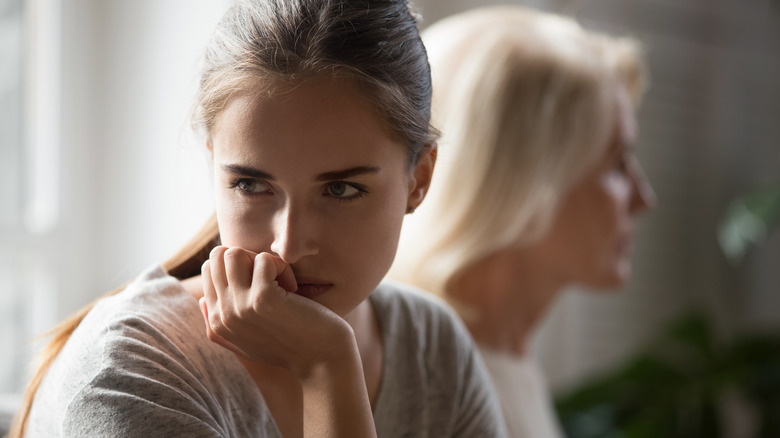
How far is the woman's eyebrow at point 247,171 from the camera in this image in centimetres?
57

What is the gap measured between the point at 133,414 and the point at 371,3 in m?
0.35

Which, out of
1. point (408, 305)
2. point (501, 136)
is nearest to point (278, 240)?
point (408, 305)

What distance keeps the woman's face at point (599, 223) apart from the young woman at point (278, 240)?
73 centimetres

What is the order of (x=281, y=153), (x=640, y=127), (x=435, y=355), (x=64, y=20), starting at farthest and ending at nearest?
(x=640, y=127), (x=64, y=20), (x=435, y=355), (x=281, y=153)

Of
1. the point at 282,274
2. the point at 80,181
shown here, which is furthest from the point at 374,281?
the point at 80,181

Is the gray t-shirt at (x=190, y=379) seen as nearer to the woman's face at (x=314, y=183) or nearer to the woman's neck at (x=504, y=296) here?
the woman's face at (x=314, y=183)

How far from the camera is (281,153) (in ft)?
1.85

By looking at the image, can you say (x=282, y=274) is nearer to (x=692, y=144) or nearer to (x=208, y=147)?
(x=208, y=147)

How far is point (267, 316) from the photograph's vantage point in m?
0.59

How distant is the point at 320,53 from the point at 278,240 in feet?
0.45

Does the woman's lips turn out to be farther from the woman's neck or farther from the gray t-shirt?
the woman's neck

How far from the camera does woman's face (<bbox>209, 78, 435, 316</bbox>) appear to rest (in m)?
0.57

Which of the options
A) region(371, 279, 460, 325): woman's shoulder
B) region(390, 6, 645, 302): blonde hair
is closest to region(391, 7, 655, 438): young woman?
region(390, 6, 645, 302): blonde hair

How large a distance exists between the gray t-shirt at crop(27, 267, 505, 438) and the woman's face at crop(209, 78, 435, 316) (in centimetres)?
10
